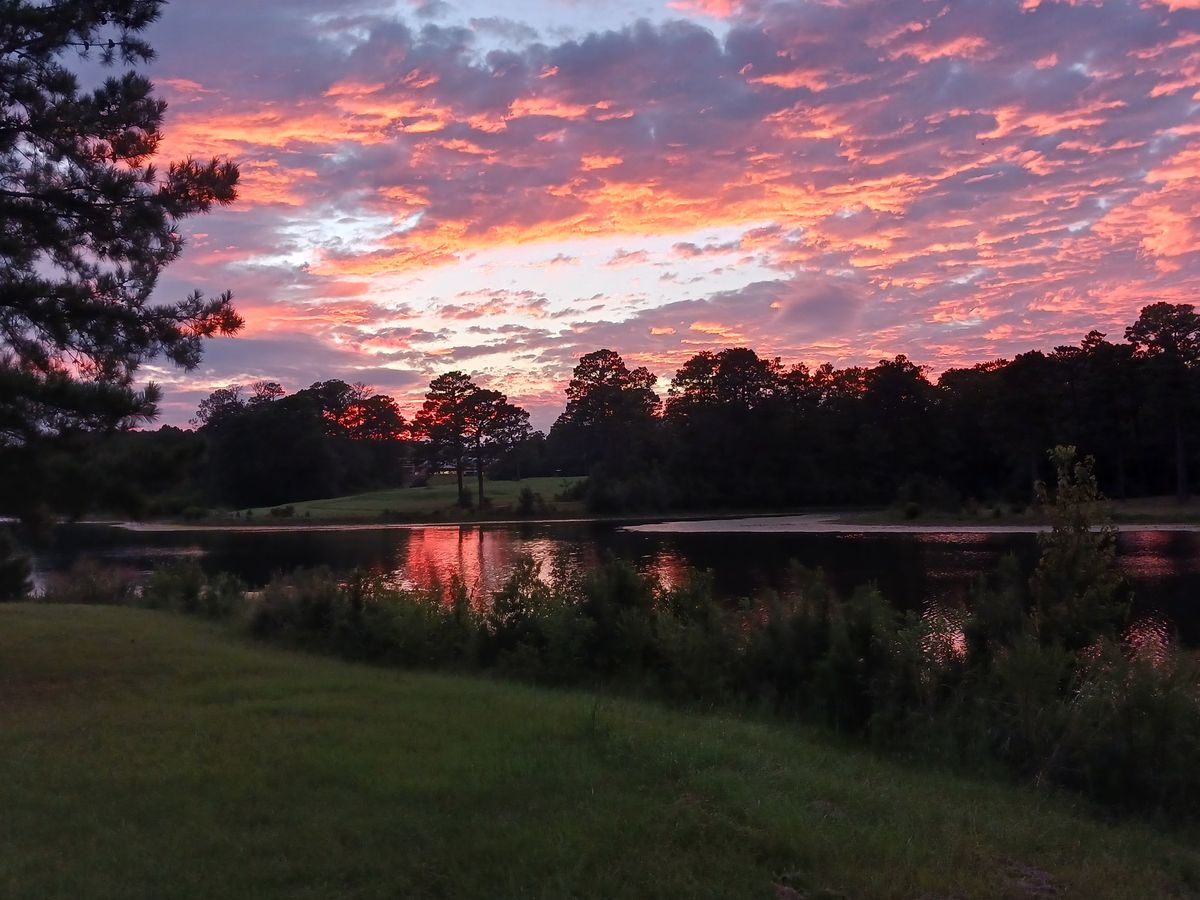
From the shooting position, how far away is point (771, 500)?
8262cm

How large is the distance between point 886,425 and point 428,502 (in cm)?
3982

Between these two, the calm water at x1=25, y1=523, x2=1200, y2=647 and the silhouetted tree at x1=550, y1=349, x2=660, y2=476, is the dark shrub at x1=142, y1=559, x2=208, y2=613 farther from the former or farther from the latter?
the silhouetted tree at x1=550, y1=349, x2=660, y2=476

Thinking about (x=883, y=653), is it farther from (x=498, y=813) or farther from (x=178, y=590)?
(x=178, y=590)

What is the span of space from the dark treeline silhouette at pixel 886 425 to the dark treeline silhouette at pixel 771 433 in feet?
0.45

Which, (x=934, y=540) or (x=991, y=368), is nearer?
(x=934, y=540)

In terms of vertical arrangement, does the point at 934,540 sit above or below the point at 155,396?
below

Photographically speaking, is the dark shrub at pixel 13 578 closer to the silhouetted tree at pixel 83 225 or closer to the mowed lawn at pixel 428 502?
the silhouetted tree at pixel 83 225

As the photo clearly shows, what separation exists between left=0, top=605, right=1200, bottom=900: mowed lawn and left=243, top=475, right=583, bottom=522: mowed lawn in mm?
65831

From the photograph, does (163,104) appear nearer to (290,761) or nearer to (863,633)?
(290,761)

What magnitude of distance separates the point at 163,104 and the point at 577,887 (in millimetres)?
10492

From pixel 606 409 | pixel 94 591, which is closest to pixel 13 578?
pixel 94 591

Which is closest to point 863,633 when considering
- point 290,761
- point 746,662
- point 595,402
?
point 746,662

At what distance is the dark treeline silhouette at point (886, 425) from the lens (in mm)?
63812

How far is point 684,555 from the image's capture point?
38844 mm
